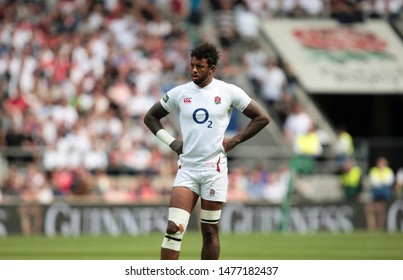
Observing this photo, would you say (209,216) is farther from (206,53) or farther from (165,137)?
(206,53)

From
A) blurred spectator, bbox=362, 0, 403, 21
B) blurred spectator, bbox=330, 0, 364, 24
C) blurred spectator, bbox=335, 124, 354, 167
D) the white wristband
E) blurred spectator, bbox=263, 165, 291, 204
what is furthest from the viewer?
blurred spectator, bbox=362, 0, 403, 21

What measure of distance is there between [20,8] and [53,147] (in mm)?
7236

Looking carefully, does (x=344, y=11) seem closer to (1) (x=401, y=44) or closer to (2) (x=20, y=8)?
(1) (x=401, y=44)

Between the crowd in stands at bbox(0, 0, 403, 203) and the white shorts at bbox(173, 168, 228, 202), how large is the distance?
1560 centimetres

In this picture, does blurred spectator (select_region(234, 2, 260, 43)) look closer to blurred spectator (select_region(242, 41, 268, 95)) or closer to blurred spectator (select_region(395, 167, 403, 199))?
blurred spectator (select_region(242, 41, 268, 95))

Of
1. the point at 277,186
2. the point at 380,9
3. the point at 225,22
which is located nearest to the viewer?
the point at 277,186

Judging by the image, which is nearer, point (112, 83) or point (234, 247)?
point (234, 247)

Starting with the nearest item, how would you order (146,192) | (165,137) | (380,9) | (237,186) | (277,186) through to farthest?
(165,137)
(146,192)
(237,186)
(277,186)
(380,9)

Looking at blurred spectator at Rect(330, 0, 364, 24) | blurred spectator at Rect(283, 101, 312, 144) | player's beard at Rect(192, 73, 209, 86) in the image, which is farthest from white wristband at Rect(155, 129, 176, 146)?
blurred spectator at Rect(330, 0, 364, 24)

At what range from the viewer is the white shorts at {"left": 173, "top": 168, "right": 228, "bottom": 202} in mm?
13695

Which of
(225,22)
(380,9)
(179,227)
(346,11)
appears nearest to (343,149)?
(225,22)

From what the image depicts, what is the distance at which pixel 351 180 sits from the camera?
101 ft

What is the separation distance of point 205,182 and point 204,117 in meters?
0.77

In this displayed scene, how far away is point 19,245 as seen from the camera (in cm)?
2370
